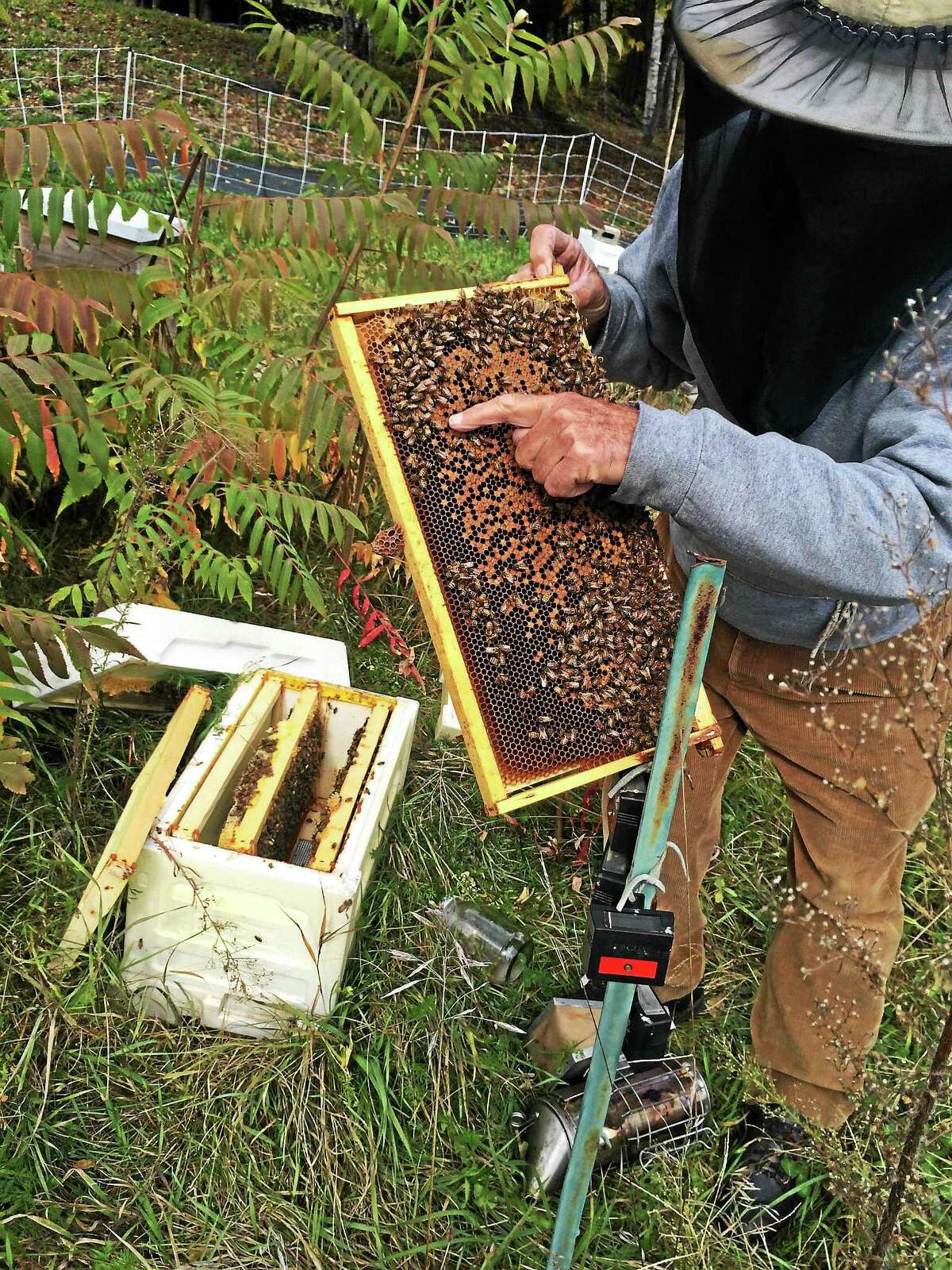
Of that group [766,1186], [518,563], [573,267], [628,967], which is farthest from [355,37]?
[628,967]

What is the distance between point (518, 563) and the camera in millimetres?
2203

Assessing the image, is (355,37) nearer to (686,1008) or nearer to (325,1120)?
(686,1008)

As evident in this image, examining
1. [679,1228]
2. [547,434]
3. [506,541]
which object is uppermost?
[547,434]

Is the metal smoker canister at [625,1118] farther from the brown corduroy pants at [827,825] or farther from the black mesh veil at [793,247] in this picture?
the black mesh veil at [793,247]

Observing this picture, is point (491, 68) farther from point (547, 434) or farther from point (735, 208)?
point (547, 434)

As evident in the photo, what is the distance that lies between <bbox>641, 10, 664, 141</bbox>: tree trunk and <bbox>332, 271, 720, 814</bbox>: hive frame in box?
24.2 metres

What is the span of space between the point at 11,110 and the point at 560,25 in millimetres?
20538

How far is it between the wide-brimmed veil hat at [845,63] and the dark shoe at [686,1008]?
2887 millimetres

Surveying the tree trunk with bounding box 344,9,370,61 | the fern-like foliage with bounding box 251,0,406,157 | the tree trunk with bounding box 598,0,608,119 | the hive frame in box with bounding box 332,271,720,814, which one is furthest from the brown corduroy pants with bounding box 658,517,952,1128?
the tree trunk with bounding box 598,0,608,119

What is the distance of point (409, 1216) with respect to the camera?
8.80ft

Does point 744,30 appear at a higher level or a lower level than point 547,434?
higher

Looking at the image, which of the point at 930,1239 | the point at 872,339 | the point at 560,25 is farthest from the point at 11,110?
the point at 560,25

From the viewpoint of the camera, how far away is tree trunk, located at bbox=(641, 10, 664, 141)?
2248 cm

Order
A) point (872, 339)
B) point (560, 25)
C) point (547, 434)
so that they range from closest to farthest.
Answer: point (547, 434) < point (872, 339) < point (560, 25)
